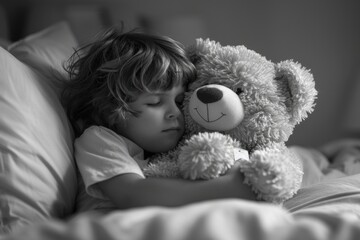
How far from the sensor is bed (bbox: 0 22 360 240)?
1.77ft

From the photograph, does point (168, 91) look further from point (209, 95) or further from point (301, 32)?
point (301, 32)

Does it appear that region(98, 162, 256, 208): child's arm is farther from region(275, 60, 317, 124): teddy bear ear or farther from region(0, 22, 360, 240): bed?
region(275, 60, 317, 124): teddy bear ear

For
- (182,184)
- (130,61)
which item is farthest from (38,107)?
(182,184)

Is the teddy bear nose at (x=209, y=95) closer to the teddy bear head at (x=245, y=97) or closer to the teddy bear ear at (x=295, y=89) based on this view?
the teddy bear head at (x=245, y=97)

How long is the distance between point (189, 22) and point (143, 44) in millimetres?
1022

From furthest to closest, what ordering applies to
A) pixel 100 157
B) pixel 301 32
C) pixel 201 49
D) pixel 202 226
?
pixel 301 32 → pixel 201 49 → pixel 100 157 → pixel 202 226

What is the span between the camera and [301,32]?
2102 mm

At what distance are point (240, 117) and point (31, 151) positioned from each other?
0.42 meters

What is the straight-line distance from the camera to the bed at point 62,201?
541 millimetres

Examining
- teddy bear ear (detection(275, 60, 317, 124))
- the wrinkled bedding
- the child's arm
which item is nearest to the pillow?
the child's arm

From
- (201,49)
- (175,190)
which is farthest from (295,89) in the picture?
(175,190)

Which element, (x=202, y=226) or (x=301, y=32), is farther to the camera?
(x=301, y=32)

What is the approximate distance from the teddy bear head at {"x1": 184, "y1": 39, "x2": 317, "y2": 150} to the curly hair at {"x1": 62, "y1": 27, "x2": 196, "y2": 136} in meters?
0.06

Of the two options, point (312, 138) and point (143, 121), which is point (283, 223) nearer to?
point (143, 121)
